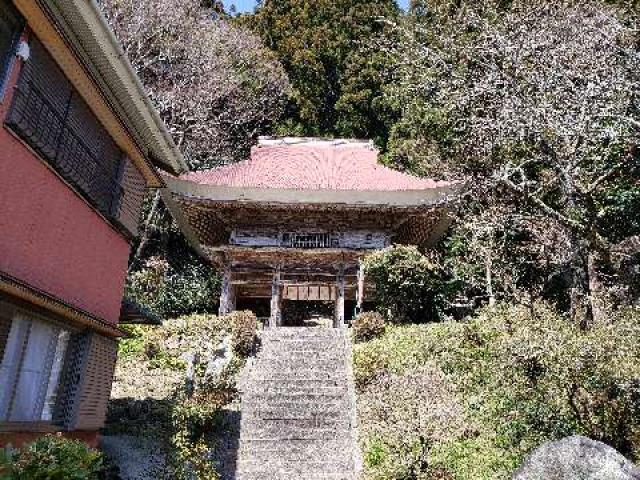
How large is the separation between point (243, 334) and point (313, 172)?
8.31 meters

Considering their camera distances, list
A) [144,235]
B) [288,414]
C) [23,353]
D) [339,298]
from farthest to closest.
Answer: [144,235], [339,298], [288,414], [23,353]

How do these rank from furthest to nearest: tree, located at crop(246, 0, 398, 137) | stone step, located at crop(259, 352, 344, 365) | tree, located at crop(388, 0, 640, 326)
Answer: tree, located at crop(246, 0, 398, 137), stone step, located at crop(259, 352, 344, 365), tree, located at crop(388, 0, 640, 326)

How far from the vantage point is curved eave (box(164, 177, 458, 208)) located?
18.2 m

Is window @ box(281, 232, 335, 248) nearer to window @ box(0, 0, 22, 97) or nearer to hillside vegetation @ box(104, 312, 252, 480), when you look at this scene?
hillside vegetation @ box(104, 312, 252, 480)

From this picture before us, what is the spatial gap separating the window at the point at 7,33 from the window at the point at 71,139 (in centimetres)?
Result: 33

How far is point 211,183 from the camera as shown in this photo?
1892 centimetres

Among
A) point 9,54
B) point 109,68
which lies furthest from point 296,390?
point 9,54

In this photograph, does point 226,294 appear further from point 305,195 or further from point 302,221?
point 305,195

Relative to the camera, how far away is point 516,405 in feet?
30.6

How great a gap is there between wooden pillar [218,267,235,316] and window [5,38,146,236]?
9237 mm

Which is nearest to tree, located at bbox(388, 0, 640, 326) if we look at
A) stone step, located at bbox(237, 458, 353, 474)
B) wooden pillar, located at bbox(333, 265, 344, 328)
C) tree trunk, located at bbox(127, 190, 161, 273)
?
stone step, located at bbox(237, 458, 353, 474)

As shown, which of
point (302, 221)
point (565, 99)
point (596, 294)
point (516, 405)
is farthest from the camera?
point (302, 221)

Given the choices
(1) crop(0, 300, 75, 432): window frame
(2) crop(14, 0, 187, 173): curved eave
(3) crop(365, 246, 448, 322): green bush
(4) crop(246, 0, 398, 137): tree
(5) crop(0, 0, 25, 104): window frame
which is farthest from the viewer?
(4) crop(246, 0, 398, 137): tree

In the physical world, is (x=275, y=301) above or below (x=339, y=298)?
below
